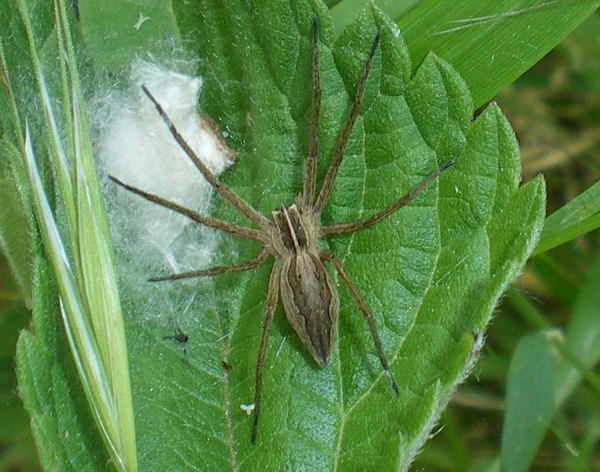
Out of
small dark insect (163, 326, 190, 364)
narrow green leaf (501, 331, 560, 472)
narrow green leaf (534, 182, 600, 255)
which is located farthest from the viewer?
narrow green leaf (501, 331, 560, 472)

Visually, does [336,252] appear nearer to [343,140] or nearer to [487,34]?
[343,140]

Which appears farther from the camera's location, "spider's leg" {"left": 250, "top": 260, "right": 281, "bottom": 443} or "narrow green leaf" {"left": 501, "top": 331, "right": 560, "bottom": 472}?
"narrow green leaf" {"left": 501, "top": 331, "right": 560, "bottom": 472}

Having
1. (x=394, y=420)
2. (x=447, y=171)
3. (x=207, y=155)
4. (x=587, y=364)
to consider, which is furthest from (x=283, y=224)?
(x=587, y=364)

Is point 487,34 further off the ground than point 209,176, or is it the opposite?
point 487,34

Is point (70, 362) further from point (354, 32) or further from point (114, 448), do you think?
point (354, 32)

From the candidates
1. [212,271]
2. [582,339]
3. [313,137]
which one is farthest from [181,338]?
[582,339]

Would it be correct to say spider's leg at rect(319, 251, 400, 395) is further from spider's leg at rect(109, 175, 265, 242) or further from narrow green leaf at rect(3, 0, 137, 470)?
narrow green leaf at rect(3, 0, 137, 470)

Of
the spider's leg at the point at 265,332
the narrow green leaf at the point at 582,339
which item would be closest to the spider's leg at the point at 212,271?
the spider's leg at the point at 265,332

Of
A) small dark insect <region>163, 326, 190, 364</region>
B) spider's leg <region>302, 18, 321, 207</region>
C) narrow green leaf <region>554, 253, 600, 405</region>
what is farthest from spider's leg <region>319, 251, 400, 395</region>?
narrow green leaf <region>554, 253, 600, 405</region>
